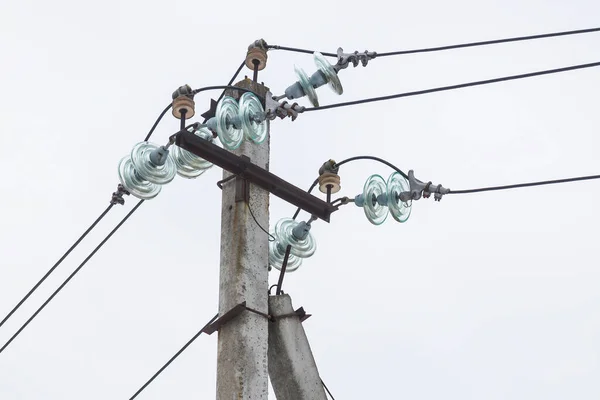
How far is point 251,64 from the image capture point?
28.8 feet

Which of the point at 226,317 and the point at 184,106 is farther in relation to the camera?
the point at 184,106

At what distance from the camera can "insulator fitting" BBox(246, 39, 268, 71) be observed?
880 centimetres

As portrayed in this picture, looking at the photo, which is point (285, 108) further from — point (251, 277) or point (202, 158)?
point (251, 277)

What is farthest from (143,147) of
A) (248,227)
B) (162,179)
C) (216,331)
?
(216,331)

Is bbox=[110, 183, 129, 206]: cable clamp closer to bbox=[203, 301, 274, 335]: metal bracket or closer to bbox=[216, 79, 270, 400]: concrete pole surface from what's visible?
bbox=[216, 79, 270, 400]: concrete pole surface

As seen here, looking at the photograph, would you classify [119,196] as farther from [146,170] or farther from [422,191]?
[422,191]

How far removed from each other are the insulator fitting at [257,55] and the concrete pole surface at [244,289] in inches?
37.3

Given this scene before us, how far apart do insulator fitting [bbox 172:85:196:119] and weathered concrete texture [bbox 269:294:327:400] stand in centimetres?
150

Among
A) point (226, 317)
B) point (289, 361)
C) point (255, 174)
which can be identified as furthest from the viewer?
point (255, 174)

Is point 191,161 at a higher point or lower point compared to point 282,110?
lower

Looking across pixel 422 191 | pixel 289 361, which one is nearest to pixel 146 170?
pixel 289 361

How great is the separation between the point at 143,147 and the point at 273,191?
104 cm

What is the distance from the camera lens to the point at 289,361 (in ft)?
25.1

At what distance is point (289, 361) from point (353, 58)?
7.97 ft
